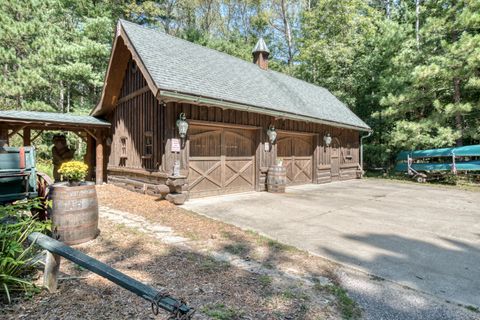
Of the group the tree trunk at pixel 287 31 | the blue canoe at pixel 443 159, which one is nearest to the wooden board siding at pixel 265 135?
the blue canoe at pixel 443 159

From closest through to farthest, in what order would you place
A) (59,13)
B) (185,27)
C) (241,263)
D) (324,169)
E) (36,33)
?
(241,263) → (324,169) → (36,33) → (59,13) → (185,27)

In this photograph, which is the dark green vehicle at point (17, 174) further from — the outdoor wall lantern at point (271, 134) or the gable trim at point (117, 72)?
the outdoor wall lantern at point (271, 134)

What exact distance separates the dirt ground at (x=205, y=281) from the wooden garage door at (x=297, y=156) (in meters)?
6.66

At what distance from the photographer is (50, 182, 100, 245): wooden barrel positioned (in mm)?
3941

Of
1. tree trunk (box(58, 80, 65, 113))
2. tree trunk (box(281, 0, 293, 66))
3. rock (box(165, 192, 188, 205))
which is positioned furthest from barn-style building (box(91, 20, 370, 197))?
tree trunk (box(281, 0, 293, 66))

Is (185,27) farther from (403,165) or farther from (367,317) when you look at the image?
(367,317)

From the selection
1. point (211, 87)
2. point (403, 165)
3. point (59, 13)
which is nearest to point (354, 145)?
point (403, 165)

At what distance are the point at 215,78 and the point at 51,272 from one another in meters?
7.43

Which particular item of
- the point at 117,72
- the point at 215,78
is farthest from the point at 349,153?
the point at 117,72

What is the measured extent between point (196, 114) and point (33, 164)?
165 inches

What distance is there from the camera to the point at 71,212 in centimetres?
398

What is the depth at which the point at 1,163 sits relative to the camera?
166 inches

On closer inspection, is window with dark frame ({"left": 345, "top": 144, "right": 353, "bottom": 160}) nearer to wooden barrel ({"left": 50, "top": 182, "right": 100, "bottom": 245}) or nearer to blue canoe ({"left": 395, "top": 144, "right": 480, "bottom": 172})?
blue canoe ({"left": 395, "top": 144, "right": 480, "bottom": 172})

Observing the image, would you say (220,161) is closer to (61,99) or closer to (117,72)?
(117,72)
